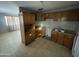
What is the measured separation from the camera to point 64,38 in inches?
122

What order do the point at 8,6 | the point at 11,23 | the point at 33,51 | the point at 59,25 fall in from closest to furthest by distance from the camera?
1. the point at 33,51
2. the point at 8,6
3. the point at 59,25
4. the point at 11,23

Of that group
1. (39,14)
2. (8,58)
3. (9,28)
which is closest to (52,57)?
(8,58)

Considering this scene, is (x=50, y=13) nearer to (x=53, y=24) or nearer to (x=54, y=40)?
(x=53, y=24)

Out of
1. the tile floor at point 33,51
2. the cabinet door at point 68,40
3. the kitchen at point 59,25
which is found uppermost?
the kitchen at point 59,25

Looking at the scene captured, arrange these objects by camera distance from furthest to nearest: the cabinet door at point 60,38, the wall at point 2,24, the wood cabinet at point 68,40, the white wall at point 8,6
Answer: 1. the wall at point 2,24
2. the cabinet door at point 60,38
3. the wood cabinet at point 68,40
4. the white wall at point 8,6

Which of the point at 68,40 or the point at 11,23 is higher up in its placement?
the point at 11,23

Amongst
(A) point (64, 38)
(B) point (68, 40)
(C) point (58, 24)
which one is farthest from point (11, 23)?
(B) point (68, 40)

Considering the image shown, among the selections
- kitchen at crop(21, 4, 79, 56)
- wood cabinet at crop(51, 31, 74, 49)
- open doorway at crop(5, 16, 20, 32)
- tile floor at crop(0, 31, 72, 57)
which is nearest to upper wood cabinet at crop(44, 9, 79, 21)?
kitchen at crop(21, 4, 79, 56)

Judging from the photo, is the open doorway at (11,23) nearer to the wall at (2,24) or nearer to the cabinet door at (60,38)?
the wall at (2,24)

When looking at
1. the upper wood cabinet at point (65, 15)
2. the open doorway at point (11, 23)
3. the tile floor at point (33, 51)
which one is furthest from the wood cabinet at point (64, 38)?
the open doorway at point (11, 23)

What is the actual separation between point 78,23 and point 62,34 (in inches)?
41.3

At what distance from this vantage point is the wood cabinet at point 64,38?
9.36 feet

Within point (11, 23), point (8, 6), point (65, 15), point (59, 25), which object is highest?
point (8, 6)

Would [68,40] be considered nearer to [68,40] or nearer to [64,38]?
[68,40]
